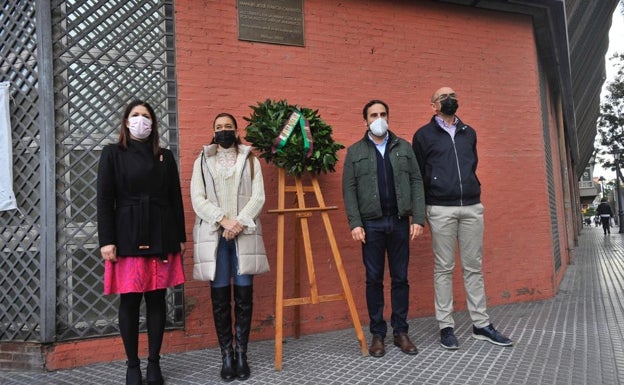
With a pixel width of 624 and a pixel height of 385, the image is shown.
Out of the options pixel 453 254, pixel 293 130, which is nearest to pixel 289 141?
pixel 293 130

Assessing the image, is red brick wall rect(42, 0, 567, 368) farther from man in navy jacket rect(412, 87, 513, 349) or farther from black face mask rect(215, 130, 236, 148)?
man in navy jacket rect(412, 87, 513, 349)

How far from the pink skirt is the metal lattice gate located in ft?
3.17

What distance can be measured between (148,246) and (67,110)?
71.5 inches

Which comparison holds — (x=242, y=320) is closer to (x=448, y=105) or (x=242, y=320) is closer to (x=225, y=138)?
(x=225, y=138)

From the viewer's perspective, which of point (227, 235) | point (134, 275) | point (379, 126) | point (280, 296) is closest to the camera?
point (134, 275)

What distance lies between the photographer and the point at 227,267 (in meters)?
3.50

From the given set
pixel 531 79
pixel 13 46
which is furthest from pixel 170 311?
pixel 531 79

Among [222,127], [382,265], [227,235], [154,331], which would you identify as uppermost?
[222,127]

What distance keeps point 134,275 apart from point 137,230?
326 mm

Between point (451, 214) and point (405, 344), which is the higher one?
point (451, 214)

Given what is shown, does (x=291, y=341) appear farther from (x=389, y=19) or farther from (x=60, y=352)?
(x=389, y=19)

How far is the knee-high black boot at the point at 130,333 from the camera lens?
10.4 feet

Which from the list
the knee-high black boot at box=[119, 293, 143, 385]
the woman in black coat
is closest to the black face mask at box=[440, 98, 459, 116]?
the woman in black coat

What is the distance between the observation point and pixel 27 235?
12.9 feet
